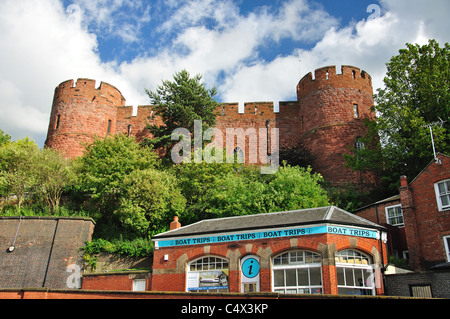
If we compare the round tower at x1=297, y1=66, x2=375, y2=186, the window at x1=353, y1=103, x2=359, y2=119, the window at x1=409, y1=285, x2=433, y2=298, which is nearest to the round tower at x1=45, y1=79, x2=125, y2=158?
the round tower at x1=297, y1=66, x2=375, y2=186

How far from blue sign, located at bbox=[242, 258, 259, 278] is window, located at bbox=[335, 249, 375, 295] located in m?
2.99

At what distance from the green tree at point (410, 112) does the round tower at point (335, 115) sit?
3326 millimetres

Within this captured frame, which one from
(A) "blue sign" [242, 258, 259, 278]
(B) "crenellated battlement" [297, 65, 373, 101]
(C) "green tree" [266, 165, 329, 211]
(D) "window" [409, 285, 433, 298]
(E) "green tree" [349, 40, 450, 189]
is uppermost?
(B) "crenellated battlement" [297, 65, 373, 101]

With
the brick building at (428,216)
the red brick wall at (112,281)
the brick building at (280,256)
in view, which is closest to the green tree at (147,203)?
the red brick wall at (112,281)

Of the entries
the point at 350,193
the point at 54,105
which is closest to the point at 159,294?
the point at 350,193

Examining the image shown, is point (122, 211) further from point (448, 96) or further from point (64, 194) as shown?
point (448, 96)

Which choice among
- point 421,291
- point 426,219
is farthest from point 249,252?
point 426,219

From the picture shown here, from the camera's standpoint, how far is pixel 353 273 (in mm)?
14680

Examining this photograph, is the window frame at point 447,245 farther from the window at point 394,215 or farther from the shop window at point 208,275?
the shop window at point 208,275

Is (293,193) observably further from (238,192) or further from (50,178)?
(50,178)

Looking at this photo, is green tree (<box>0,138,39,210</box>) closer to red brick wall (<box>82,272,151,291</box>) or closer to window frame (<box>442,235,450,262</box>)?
red brick wall (<box>82,272,151,291</box>)

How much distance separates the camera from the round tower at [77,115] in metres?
33.4

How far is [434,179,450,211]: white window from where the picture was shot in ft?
58.0

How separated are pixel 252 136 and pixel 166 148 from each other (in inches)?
322
